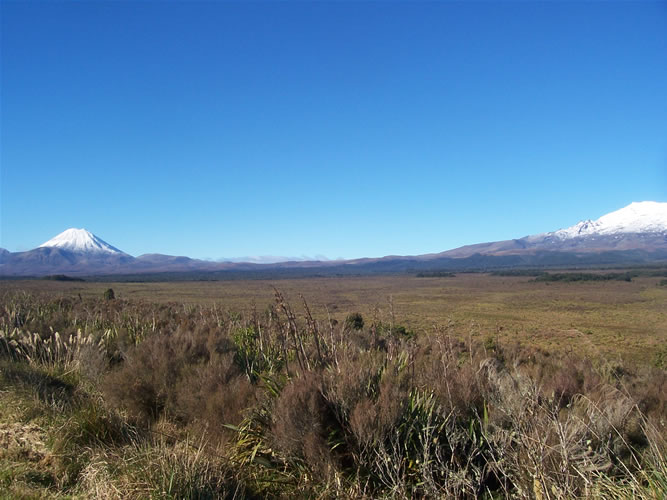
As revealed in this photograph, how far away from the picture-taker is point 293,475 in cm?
407

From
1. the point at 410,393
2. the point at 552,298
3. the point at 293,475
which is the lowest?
the point at 552,298

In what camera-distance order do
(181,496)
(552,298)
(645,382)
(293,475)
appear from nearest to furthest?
(181,496)
(293,475)
(645,382)
(552,298)

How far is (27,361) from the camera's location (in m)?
7.94

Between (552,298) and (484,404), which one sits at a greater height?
(484,404)

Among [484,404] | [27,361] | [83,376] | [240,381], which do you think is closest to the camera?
[484,404]

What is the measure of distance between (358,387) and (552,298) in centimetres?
5612

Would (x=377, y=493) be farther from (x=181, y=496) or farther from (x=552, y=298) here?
(x=552, y=298)

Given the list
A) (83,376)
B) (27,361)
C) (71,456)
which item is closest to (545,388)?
(71,456)

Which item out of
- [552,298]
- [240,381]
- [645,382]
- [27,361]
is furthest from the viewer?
[552,298]

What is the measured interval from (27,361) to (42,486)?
5.07m

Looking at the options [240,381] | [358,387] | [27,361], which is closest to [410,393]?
[358,387]

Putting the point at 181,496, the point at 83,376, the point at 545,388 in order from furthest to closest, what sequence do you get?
the point at 83,376, the point at 545,388, the point at 181,496

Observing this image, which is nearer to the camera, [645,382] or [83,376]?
[83,376]

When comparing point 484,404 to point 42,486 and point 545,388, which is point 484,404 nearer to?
point 545,388
